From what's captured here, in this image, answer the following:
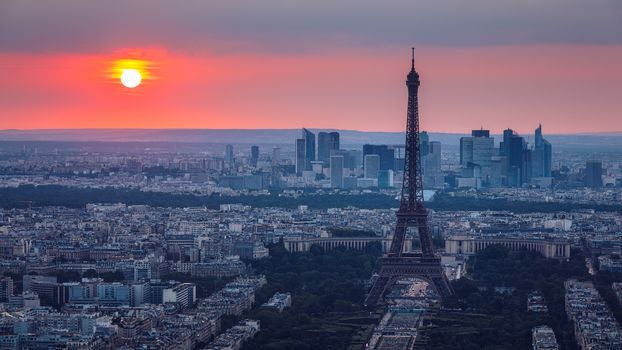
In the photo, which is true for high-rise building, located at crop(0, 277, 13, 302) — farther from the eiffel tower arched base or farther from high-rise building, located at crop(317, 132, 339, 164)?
high-rise building, located at crop(317, 132, 339, 164)

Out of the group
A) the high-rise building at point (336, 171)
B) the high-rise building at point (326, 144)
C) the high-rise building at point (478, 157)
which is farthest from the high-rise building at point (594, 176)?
the high-rise building at point (326, 144)

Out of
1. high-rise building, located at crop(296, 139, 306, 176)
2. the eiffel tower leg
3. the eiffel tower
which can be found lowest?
the eiffel tower leg

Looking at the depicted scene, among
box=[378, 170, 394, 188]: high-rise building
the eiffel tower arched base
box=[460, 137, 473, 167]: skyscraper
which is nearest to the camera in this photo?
the eiffel tower arched base

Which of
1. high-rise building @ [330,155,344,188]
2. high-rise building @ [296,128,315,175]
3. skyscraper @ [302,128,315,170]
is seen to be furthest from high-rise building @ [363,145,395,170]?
skyscraper @ [302,128,315,170]

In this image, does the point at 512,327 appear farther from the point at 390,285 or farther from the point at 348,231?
the point at 348,231

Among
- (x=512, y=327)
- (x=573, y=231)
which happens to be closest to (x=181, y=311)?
(x=512, y=327)

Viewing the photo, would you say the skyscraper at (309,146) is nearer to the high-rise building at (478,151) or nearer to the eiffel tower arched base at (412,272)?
the high-rise building at (478,151)

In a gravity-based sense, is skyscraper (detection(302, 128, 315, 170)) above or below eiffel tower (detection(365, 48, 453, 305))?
above
